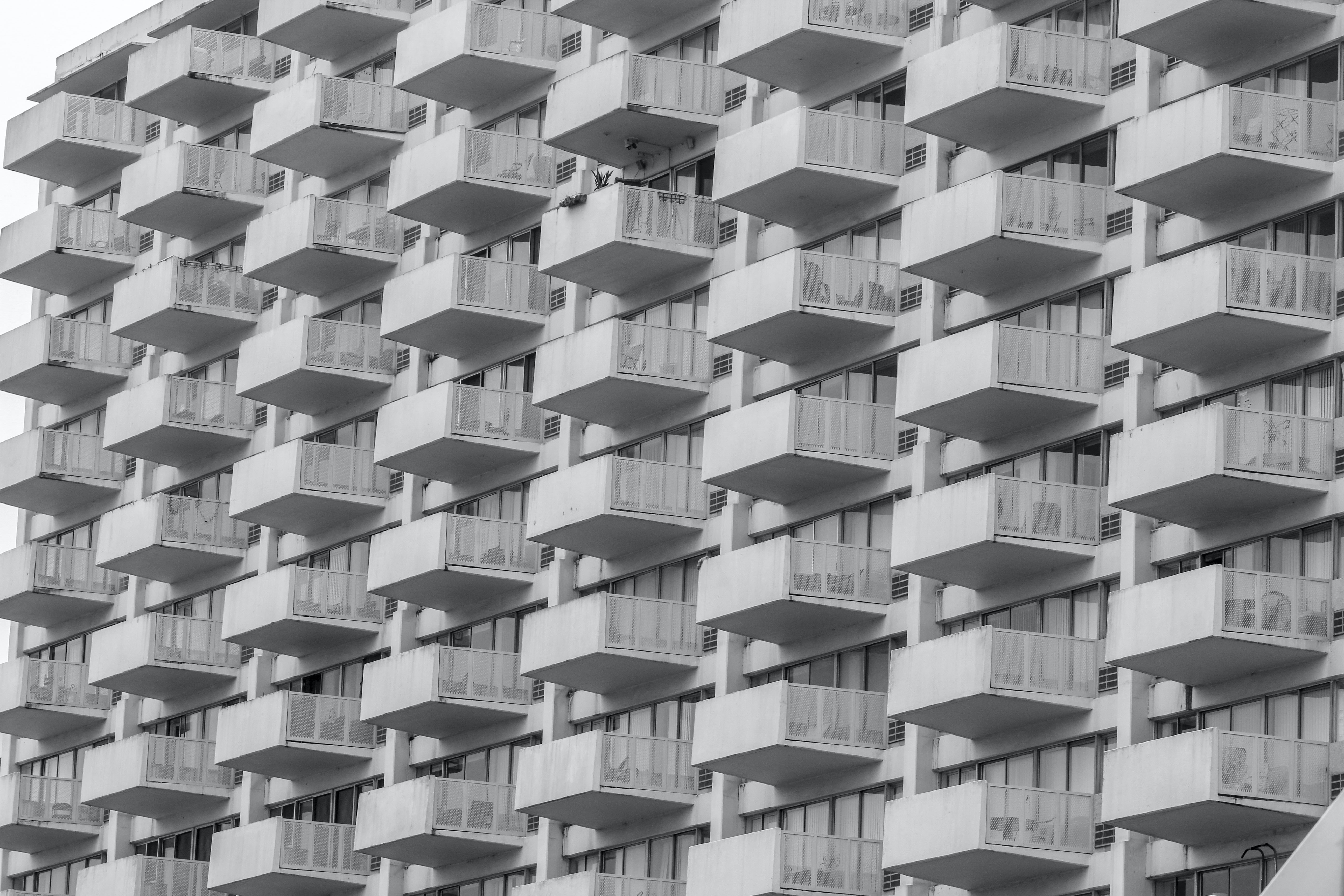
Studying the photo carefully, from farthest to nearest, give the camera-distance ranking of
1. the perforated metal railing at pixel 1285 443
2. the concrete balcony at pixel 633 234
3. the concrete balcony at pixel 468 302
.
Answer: the concrete balcony at pixel 468 302 < the concrete balcony at pixel 633 234 < the perforated metal railing at pixel 1285 443

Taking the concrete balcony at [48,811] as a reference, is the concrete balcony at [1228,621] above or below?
above

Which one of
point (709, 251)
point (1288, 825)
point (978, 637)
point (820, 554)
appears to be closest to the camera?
point (1288, 825)

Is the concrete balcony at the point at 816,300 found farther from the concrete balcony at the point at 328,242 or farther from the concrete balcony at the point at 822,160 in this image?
the concrete balcony at the point at 328,242

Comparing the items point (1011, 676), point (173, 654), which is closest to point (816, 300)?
point (1011, 676)

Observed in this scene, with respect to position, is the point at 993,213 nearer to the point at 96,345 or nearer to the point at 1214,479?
the point at 1214,479

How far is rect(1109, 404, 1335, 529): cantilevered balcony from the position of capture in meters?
61.1

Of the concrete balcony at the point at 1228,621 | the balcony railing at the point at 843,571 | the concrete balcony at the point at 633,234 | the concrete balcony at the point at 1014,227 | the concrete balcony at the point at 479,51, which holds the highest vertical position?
the concrete balcony at the point at 479,51

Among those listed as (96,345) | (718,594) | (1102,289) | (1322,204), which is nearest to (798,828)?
(718,594)

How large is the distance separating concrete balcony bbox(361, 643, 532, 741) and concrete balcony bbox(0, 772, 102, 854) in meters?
15.7

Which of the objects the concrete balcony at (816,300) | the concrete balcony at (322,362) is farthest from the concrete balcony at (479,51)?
the concrete balcony at (816,300)

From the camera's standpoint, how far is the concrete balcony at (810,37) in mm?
72188

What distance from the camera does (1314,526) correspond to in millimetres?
61750

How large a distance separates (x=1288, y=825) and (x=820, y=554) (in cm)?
1269

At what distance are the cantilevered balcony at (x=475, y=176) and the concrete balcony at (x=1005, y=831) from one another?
69.3ft
